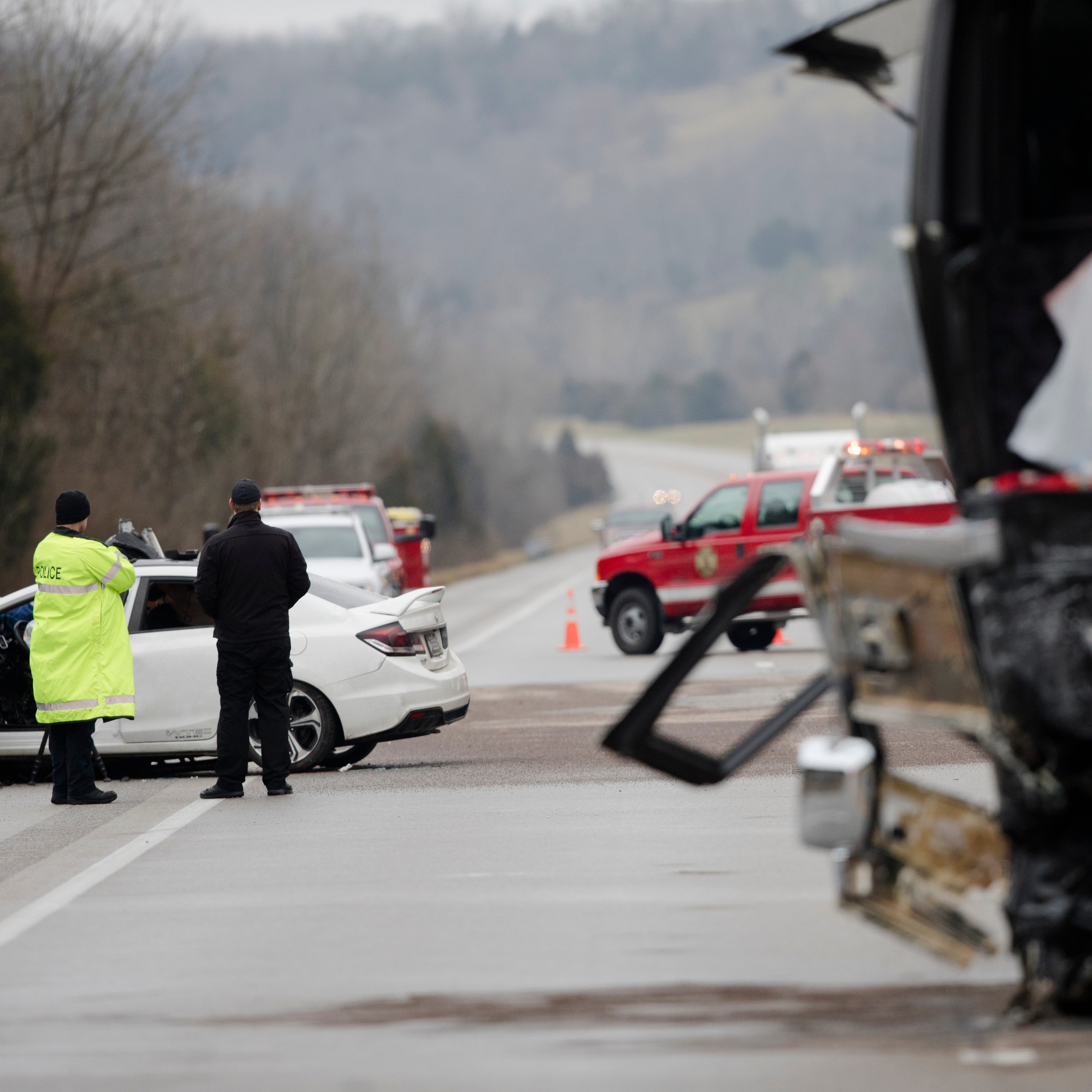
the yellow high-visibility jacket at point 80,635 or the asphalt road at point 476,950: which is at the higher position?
the yellow high-visibility jacket at point 80,635

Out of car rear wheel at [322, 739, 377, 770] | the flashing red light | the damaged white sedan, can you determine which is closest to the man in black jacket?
the damaged white sedan

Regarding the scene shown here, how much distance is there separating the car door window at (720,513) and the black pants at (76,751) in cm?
1216

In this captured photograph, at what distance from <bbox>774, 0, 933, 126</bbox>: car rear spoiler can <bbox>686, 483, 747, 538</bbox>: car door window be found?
1602 cm

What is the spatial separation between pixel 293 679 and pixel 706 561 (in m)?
11.0

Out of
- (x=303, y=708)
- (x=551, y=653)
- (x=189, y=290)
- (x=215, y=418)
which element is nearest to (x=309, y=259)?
(x=189, y=290)

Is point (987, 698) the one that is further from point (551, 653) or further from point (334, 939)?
point (551, 653)

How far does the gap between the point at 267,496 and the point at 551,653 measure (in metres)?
8.06

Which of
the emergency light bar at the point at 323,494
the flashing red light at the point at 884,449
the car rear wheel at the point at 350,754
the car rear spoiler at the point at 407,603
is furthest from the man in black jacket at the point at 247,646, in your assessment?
the emergency light bar at the point at 323,494

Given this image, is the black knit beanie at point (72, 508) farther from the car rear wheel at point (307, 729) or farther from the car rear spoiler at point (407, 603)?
the car rear spoiler at point (407, 603)

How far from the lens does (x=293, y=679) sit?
12.7m

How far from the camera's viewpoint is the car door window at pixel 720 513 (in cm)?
2300

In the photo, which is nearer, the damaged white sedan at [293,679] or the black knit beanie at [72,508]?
the black knit beanie at [72,508]

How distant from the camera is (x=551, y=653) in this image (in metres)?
24.8

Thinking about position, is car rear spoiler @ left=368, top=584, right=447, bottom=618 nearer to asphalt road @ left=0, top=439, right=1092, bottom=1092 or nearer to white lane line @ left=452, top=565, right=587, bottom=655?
asphalt road @ left=0, top=439, right=1092, bottom=1092
